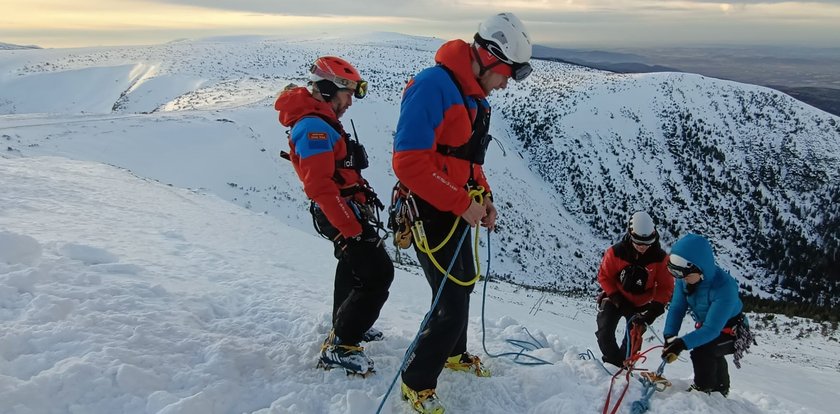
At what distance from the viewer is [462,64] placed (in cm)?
330

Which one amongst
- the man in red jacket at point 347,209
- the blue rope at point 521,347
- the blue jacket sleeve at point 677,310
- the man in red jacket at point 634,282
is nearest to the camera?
the man in red jacket at point 347,209

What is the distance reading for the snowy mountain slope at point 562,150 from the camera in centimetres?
2041

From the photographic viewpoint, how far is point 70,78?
50.2m

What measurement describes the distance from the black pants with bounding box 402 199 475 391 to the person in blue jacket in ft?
7.00

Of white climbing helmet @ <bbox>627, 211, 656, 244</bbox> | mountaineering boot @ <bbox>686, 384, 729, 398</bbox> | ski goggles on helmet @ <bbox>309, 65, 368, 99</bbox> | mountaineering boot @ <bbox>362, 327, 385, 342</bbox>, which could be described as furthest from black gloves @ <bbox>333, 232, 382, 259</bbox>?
white climbing helmet @ <bbox>627, 211, 656, 244</bbox>

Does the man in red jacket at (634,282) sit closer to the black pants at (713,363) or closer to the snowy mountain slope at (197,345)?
the snowy mountain slope at (197,345)

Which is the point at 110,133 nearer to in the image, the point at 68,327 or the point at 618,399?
the point at 68,327

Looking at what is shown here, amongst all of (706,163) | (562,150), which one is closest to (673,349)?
(562,150)

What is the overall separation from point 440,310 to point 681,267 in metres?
2.35

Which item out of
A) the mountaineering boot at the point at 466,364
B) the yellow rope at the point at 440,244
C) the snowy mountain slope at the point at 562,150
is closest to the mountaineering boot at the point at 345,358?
the mountaineering boot at the point at 466,364

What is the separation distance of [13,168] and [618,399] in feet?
39.3

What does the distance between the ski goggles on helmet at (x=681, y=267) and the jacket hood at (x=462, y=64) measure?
8.19 ft

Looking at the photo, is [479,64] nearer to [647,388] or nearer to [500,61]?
[500,61]

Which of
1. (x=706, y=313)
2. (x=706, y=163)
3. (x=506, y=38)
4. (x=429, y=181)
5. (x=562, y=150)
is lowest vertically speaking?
(x=706, y=163)
